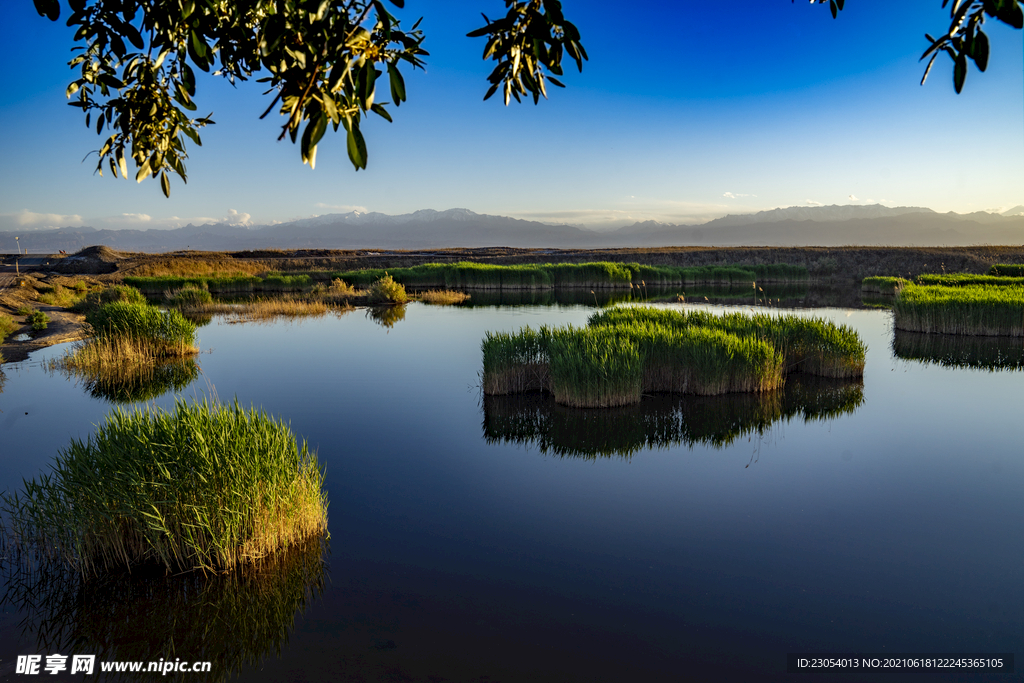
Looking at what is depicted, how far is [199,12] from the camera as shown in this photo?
9.16ft

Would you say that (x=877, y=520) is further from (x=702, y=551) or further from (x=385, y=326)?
(x=385, y=326)

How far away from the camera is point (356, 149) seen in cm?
233

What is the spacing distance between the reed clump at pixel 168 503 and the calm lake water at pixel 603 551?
0.97 ft

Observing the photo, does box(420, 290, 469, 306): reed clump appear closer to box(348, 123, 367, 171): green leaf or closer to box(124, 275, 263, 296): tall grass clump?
box(124, 275, 263, 296): tall grass clump

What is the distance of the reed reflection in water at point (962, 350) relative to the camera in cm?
1425

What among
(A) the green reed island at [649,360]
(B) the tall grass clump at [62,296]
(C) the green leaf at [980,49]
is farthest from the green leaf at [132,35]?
(B) the tall grass clump at [62,296]

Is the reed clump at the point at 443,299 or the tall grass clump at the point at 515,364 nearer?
the tall grass clump at the point at 515,364

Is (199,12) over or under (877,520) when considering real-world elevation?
over

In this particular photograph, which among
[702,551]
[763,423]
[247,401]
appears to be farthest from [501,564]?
[247,401]

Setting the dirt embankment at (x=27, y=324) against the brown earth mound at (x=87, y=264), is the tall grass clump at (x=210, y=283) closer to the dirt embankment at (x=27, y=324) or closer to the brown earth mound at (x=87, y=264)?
the dirt embankment at (x=27, y=324)

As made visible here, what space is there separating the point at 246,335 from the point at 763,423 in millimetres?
15948

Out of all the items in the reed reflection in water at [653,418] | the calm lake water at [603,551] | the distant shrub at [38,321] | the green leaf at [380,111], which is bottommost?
the calm lake water at [603,551]

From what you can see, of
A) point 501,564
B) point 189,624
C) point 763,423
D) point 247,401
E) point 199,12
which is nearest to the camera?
point 199,12

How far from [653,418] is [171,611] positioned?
286 inches
